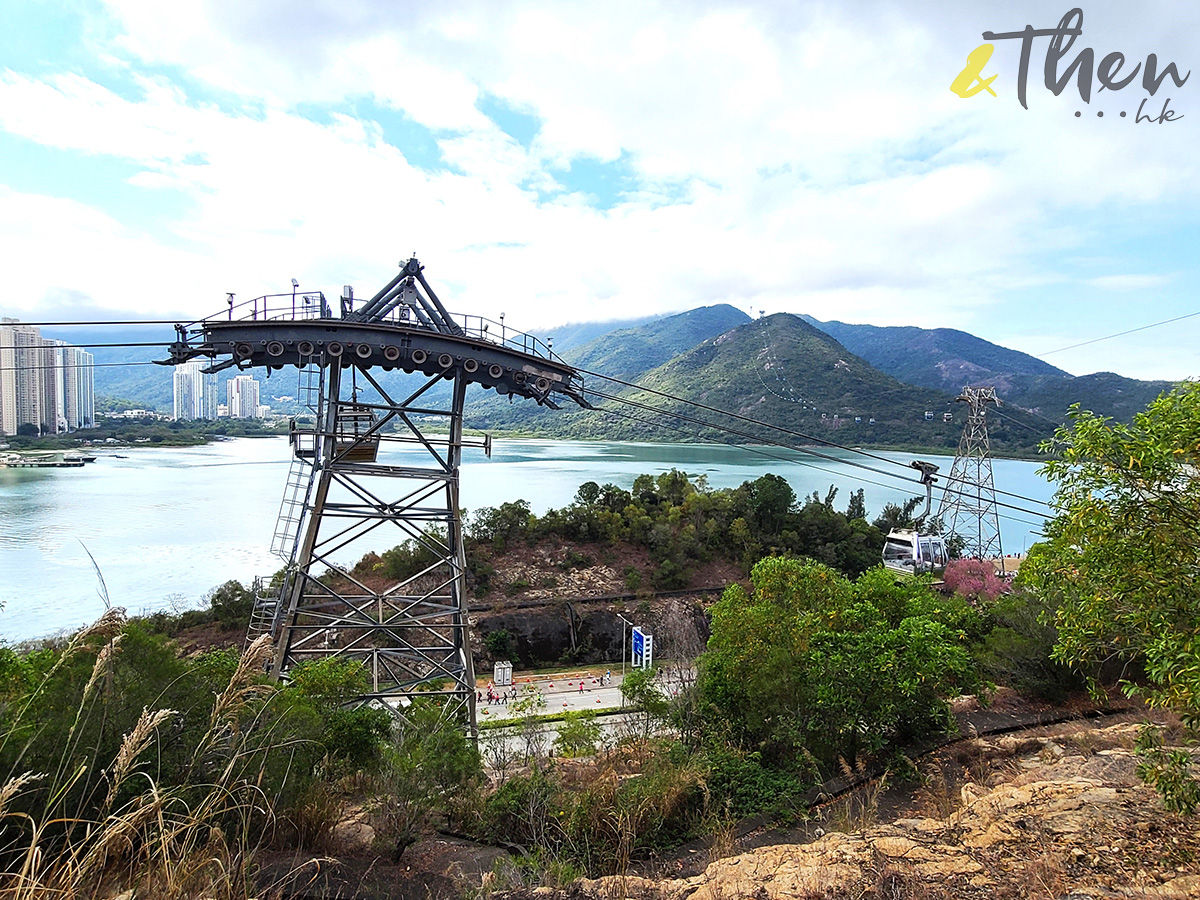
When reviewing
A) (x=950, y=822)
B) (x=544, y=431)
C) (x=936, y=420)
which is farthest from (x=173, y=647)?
(x=544, y=431)

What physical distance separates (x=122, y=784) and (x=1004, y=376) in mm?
154377

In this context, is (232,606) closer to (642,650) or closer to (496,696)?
(496,696)

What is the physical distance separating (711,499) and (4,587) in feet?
112

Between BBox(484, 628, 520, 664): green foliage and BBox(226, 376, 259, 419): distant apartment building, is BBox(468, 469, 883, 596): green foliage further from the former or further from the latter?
BBox(226, 376, 259, 419): distant apartment building

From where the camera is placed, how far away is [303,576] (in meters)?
8.88

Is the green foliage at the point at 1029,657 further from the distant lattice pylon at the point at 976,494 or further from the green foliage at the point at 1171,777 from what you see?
the distant lattice pylon at the point at 976,494

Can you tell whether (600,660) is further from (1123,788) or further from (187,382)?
(187,382)

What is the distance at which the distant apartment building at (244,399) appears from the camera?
97375 millimetres

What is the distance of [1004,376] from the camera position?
424 feet

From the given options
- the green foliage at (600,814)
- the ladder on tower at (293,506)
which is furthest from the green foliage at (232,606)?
the green foliage at (600,814)

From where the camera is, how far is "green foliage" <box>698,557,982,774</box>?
7219 mm

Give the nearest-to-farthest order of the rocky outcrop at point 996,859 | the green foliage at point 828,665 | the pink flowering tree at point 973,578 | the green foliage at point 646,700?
1. the rocky outcrop at point 996,859
2. the green foliage at point 828,665
3. the green foliage at point 646,700
4. the pink flowering tree at point 973,578

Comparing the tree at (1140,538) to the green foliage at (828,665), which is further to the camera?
the green foliage at (828,665)

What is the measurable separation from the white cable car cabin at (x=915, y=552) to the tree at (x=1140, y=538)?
28245 mm
